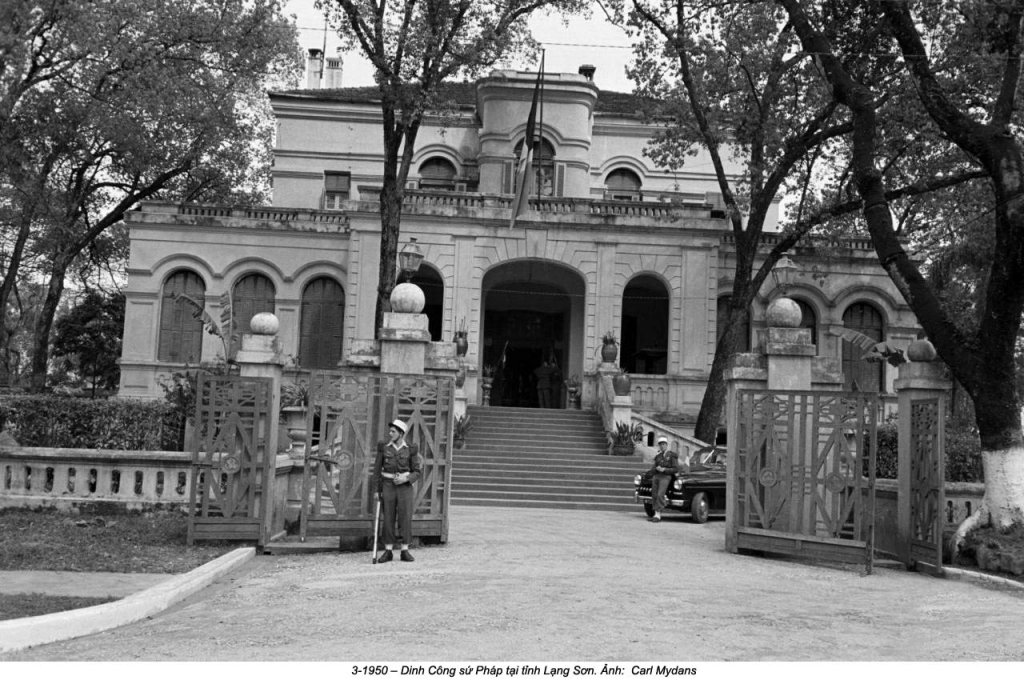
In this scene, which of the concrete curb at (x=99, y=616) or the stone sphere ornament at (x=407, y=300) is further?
the stone sphere ornament at (x=407, y=300)

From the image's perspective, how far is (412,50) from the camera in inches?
953

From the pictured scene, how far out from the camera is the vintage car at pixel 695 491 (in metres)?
19.3

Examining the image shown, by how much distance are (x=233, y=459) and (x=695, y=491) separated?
9965 millimetres

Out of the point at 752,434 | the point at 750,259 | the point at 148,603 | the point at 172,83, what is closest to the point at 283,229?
the point at 172,83

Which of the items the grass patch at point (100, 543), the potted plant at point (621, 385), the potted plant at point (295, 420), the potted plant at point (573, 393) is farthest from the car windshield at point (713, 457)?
the grass patch at point (100, 543)

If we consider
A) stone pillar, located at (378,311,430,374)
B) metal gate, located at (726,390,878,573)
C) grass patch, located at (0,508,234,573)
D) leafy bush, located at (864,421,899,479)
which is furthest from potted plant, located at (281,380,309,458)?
leafy bush, located at (864,421,899,479)

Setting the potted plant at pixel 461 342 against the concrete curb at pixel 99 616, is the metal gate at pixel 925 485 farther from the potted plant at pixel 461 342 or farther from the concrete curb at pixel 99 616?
the potted plant at pixel 461 342

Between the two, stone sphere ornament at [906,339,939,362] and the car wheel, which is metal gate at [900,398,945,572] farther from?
the car wheel

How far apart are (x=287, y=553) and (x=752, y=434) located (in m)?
5.98

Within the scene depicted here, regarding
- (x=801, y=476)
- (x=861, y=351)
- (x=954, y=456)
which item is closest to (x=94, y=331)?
(x=861, y=351)

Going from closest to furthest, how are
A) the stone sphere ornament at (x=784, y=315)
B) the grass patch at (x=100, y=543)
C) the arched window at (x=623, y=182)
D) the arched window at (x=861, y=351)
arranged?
the grass patch at (x=100, y=543) → the stone sphere ornament at (x=784, y=315) → the arched window at (x=861, y=351) → the arched window at (x=623, y=182)

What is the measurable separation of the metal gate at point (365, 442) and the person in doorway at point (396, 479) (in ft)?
2.02

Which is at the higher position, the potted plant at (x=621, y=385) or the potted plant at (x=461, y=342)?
the potted plant at (x=461, y=342)

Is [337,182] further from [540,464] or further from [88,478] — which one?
[88,478]
